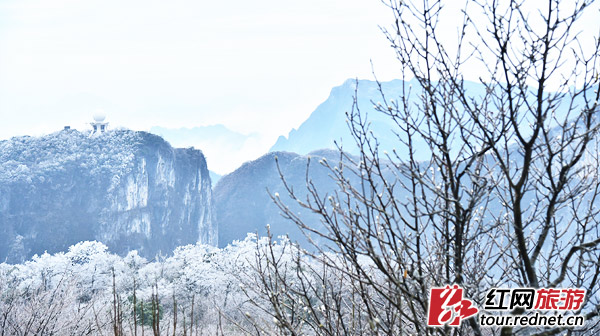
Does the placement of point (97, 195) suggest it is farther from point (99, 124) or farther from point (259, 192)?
point (259, 192)

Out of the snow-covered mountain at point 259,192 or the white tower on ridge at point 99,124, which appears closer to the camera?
the white tower on ridge at point 99,124

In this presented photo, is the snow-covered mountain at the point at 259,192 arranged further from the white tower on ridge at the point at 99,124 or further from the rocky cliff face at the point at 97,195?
the white tower on ridge at the point at 99,124

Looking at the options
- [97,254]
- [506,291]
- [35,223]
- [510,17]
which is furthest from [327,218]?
[35,223]

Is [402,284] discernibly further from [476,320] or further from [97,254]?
[97,254]

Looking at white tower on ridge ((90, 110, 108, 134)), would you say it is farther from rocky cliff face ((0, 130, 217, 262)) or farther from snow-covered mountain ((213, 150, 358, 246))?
snow-covered mountain ((213, 150, 358, 246))

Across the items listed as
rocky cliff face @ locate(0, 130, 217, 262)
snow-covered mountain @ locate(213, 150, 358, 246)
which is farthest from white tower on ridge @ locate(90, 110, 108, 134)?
snow-covered mountain @ locate(213, 150, 358, 246)

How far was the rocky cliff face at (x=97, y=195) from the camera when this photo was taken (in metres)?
50.2

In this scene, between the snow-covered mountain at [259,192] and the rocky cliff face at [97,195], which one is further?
the snow-covered mountain at [259,192]

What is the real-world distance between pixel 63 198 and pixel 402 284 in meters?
57.4

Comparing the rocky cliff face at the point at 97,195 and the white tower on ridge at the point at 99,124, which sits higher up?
the white tower on ridge at the point at 99,124

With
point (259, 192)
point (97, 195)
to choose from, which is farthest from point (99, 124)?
point (259, 192)

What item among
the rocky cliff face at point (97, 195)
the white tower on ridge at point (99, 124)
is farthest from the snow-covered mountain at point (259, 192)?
the white tower on ridge at point (99, 124)

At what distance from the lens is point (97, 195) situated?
54.1 meters

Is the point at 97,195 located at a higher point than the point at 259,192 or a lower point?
lower
